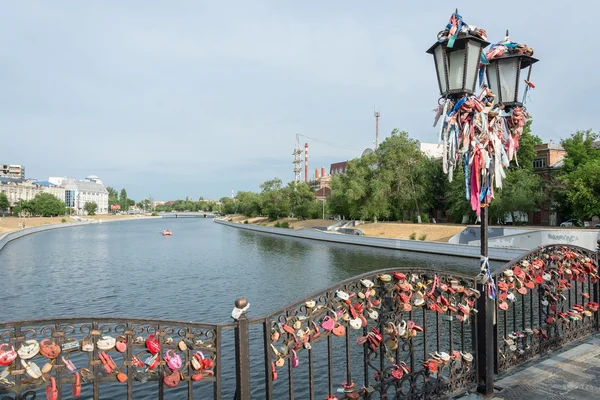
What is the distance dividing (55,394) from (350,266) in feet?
78.9

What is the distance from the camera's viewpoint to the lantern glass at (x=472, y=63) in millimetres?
4267

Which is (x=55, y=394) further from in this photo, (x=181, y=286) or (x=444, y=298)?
(x=181, y=286)

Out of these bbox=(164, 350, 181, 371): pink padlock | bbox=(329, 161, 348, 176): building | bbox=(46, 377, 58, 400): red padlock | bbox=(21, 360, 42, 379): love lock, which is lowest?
bbox=(46, 377, 58, 400): red padlock

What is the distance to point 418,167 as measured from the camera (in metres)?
45.7

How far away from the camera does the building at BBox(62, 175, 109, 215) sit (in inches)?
5842

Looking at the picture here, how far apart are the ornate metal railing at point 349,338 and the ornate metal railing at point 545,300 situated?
18 mm

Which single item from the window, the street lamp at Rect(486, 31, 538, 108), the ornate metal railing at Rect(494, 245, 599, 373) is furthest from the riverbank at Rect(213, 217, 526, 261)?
the window

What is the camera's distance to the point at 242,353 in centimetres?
316

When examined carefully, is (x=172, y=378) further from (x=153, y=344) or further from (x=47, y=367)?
(x=47, y=367)

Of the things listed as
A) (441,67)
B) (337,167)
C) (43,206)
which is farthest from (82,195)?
(441,67)

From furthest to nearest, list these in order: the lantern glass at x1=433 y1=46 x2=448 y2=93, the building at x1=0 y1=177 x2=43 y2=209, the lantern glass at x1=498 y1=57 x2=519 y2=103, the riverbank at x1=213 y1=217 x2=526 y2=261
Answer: the building at x1=0 y1=177 x2=43 y2=209 < the riverbank at x1=213 y1=217 x2=526 y2=261 < the lantern glass at x1=498 y1=57 x2=519 y2=103 < the lantern glass at x1=433 y1=46 x2=448 y2=93

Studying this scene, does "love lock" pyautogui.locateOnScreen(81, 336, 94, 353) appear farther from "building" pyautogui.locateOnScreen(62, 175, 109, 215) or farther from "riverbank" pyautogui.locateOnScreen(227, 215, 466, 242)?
"building" pyautogui.locateOnScreen(62, 175, 109, 215)

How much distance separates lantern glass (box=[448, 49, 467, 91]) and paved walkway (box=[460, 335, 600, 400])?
11.2 ft

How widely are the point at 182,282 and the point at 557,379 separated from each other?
60.5ft
